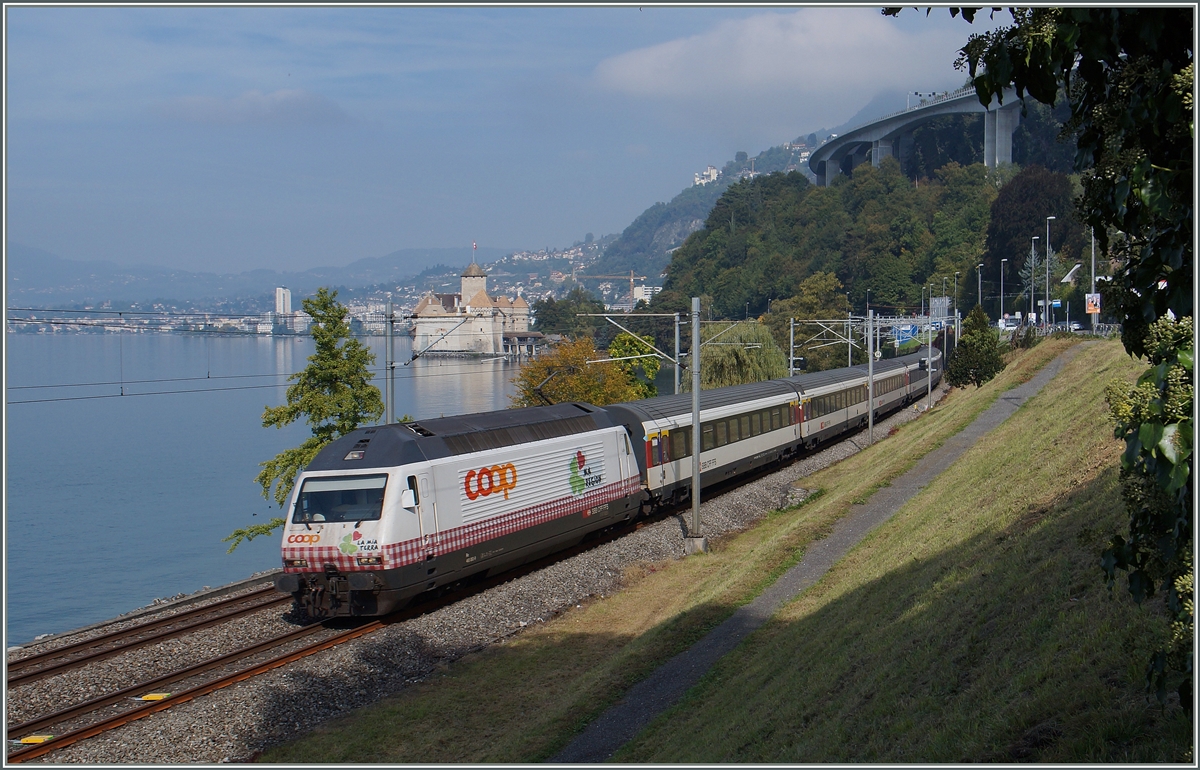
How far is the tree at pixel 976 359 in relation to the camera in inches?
2147

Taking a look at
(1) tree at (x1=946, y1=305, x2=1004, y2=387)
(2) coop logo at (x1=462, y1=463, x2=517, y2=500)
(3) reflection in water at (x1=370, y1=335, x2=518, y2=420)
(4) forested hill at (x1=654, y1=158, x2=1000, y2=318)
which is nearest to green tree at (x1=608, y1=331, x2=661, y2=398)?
(3) reflection in water at (x1=370, y1=335, x2=518, y2=420)

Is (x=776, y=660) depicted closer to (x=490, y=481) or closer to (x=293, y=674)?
(x=293, y=674)

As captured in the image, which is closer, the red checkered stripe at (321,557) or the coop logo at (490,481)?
the red checkered stripe at (321,557)

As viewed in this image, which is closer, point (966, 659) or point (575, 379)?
point (966, 659)

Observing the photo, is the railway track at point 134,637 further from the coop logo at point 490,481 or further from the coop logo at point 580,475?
the coop logo at point 580,475

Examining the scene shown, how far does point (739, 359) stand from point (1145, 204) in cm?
6259

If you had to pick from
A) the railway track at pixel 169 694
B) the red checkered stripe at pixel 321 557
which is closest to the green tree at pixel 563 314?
the red checkered stripe at pixel 321 557

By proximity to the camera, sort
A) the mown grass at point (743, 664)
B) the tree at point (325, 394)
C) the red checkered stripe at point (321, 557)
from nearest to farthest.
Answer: the mown grass at point (743, 664)
the red checkered stripe at point (321, 557)
the tree at point (325, 394)

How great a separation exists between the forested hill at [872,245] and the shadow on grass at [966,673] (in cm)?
11819

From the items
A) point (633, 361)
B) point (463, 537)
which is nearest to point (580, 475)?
point (463, 537)

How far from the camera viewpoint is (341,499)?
1753 cm

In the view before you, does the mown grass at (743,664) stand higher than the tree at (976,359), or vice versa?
the tree at (976,359)

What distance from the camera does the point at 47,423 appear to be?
101250mm

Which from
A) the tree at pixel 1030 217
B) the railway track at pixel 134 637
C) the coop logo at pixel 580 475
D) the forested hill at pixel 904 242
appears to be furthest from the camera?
the forested hill at pixel 904 242
